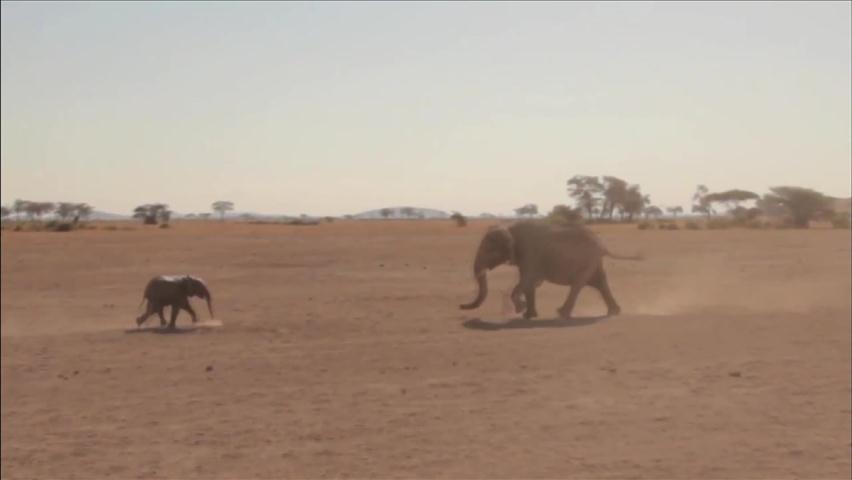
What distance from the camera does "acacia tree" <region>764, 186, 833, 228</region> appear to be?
10.0 metres

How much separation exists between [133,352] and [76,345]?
101cm

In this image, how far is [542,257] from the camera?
19547 mm

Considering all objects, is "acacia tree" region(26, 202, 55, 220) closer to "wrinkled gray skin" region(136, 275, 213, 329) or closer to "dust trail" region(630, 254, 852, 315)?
"wrinkled gray skin" region(136, 275, 213, 329)

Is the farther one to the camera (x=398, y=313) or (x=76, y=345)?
(x=398, y=313)

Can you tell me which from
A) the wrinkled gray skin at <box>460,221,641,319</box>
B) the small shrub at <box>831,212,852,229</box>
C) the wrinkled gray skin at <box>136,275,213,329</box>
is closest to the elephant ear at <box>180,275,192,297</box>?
the wrinkled gray skin at <box>136,275,213,329</box>

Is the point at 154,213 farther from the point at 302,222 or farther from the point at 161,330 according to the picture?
the point at 161,330

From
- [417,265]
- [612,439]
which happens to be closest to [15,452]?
[612,439]

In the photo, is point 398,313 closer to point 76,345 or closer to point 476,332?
point 476,332

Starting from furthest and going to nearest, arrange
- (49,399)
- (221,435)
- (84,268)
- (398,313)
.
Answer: (84,268)
(398,313)
(49,399)
(221,435)

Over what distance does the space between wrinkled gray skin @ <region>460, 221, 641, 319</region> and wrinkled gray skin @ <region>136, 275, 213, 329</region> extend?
15.9 ft

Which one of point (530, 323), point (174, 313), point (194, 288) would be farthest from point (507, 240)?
point (174, 313)

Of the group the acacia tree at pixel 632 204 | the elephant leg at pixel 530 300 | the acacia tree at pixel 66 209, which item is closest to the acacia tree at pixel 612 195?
the acacia tree at pixel 632 204

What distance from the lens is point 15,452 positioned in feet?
28.5

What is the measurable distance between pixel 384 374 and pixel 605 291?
321 inches
